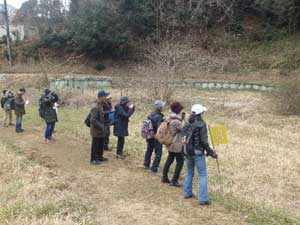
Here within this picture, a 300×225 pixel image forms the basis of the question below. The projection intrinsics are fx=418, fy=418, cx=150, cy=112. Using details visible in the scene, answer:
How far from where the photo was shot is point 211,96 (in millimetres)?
24734

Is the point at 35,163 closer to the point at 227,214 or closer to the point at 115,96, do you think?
the point at 227,214

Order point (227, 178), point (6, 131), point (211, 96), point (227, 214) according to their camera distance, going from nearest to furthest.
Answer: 1. point (227, 214)
2. point (227, 178)
3. point (6, 131)
4. point (211, 96)

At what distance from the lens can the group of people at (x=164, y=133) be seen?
20.8 feet

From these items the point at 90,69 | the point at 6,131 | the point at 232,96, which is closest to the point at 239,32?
the point at 90,69

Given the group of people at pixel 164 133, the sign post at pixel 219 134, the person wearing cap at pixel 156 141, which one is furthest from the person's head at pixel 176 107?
the sign post at pixel 219 134

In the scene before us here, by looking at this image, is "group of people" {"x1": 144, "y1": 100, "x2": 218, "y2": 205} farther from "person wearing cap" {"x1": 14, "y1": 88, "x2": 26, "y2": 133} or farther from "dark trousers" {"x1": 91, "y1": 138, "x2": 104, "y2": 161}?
"person wearing cap" {"x1": 14, "y1": 88, "x2": 26, "y2": 133}

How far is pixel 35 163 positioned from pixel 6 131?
4355mm

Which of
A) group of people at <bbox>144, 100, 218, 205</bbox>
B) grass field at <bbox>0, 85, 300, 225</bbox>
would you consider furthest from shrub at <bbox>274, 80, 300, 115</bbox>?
group of people at <bbox>144, 100, 218, 205</bbox>

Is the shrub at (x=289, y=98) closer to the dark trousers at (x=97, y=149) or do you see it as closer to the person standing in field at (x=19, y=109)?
the person standing in field at (x=19, y=109)

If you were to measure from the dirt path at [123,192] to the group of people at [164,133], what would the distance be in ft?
0.87

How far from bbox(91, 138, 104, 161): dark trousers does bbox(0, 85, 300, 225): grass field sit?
0.82 ft

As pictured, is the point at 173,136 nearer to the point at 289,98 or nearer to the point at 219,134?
the point at 219,134

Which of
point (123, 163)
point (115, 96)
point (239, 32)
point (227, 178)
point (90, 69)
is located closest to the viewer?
point (227, 178)

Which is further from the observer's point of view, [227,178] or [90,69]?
[90,69]
